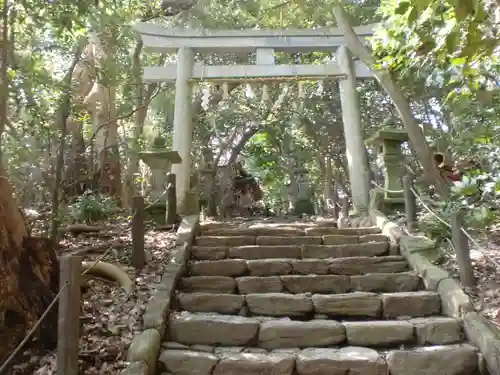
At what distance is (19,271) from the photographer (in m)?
3.24

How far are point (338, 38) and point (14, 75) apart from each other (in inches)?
210

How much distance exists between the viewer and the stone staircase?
3.51m

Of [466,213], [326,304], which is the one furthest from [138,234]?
[466,213]

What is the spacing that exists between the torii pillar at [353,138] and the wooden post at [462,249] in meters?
2.97

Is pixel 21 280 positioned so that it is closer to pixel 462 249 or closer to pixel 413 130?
pixel 462 249

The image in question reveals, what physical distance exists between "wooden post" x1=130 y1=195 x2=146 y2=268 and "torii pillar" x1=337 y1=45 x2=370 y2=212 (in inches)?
143

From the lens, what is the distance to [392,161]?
690 cm

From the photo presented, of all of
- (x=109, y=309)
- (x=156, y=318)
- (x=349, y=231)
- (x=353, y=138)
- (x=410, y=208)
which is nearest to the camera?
(x=156, y=318)

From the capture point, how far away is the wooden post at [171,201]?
622 cm

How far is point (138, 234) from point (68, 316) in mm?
2085

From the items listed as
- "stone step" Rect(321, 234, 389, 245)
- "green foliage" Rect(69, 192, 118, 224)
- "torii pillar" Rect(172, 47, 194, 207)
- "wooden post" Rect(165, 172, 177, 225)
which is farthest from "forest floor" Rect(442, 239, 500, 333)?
"green foliage" Rect(69, 192, 118, 224)

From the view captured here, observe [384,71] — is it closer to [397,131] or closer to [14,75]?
[397,131]

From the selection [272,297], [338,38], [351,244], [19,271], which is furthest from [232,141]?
[19,271]

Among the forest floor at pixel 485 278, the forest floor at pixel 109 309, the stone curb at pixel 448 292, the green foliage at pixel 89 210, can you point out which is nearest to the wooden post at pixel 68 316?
the forest floor at pixel 109 309
